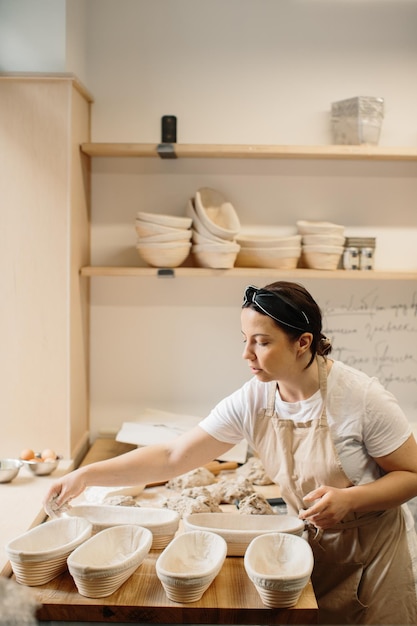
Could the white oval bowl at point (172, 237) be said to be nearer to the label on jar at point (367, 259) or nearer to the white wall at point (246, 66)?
the white wall at point (246, 66)

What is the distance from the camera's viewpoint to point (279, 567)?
160 centimetres

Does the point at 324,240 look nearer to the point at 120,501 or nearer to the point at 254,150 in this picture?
the point at 254,150

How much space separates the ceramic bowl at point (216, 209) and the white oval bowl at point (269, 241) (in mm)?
59

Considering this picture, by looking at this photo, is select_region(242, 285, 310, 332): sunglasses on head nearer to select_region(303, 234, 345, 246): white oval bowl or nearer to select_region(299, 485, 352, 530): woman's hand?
select_region(299, 485, 352, 530): woman's hand

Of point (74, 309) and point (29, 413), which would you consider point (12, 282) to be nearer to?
point (74, 309)

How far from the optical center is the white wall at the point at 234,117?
2957 mm

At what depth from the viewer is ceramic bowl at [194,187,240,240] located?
2838 millimetres

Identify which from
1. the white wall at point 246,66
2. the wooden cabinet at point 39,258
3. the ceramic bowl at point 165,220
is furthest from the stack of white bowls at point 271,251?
the wooden cabinet at point 39,258

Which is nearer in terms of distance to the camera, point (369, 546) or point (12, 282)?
point (369, 546)

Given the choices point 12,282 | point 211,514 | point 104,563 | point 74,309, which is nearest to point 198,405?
point 74,309

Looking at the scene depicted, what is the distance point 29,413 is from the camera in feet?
8.79

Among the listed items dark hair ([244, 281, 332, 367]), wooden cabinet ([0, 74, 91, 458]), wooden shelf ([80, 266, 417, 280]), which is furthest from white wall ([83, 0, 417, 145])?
dark hair ([244, 281, 332, 367])

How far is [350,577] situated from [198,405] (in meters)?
1.33

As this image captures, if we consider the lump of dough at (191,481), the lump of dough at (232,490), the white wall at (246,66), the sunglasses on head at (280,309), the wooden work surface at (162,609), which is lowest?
the lump of dough at (191,481)
